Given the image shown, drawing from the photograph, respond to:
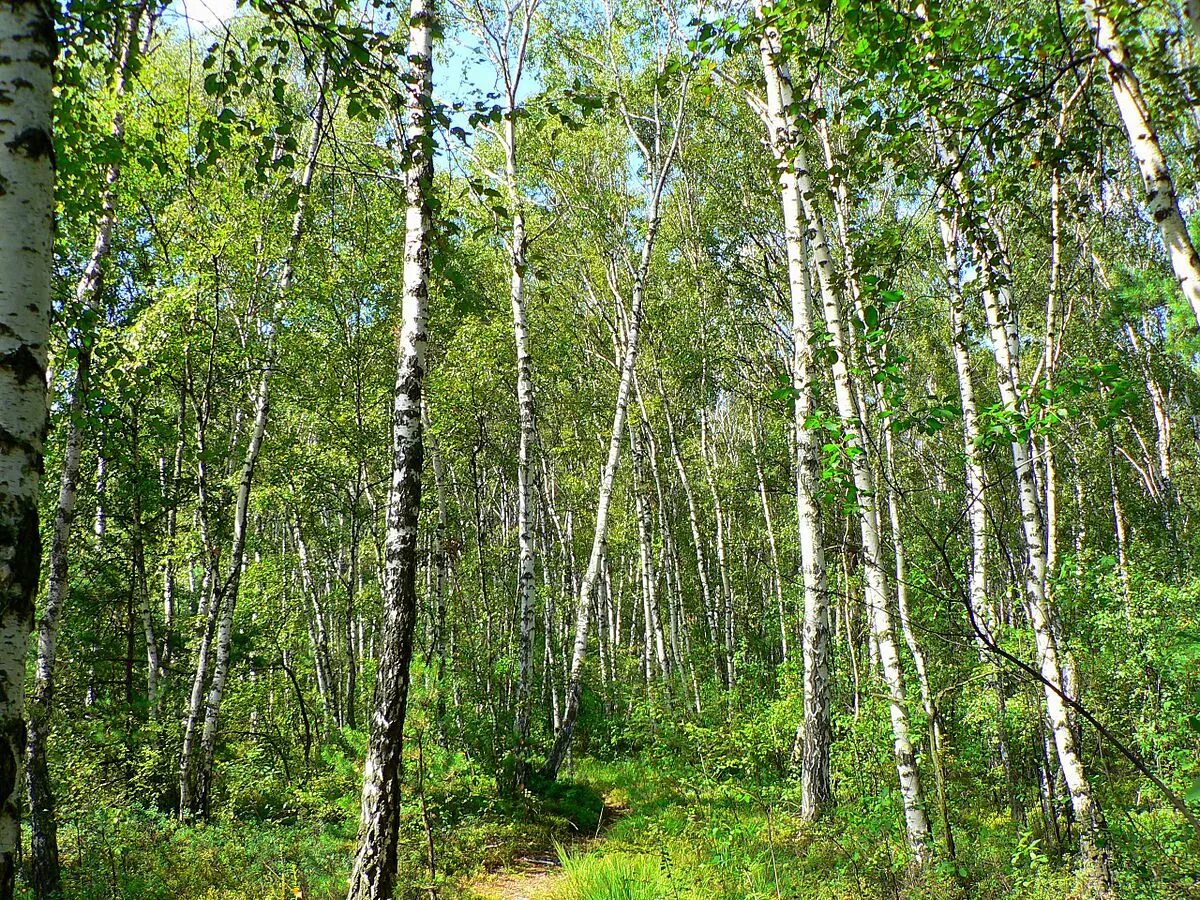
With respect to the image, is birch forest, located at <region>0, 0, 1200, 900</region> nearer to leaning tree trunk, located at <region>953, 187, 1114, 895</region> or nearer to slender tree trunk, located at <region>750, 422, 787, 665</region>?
leaning tree trunk, located at <region>953, 187, 1114, 895</region>

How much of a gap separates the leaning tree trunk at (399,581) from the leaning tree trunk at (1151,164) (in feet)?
10.3

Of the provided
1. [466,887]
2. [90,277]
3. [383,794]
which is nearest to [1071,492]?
[466,887]

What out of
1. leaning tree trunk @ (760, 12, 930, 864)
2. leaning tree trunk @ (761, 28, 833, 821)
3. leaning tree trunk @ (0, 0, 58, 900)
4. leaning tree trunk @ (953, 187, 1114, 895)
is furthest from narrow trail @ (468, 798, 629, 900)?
leaning tree trunk @ (0, 0, 58, 900)

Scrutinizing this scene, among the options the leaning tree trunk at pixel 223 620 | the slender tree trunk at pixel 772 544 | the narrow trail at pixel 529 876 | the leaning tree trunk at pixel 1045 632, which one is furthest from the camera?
the slender tree trunk at pixel 772 544

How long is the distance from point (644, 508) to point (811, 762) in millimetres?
8148

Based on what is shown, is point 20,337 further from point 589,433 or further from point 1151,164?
point 589,433

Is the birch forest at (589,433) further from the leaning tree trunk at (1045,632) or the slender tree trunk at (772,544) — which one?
the slender tree trunk at (772,544)

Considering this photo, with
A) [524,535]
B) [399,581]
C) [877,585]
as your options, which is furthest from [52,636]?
[877,585]

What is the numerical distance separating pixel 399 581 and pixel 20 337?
316cm

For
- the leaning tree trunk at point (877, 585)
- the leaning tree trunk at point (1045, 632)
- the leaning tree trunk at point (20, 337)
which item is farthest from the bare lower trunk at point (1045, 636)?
the leaning tree trunk at point (20, 337)

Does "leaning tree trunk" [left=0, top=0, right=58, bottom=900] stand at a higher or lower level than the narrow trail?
higher

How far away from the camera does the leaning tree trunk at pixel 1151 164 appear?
7.82 feet

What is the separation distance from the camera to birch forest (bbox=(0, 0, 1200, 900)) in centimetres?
279

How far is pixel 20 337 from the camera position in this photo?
1449 mm
